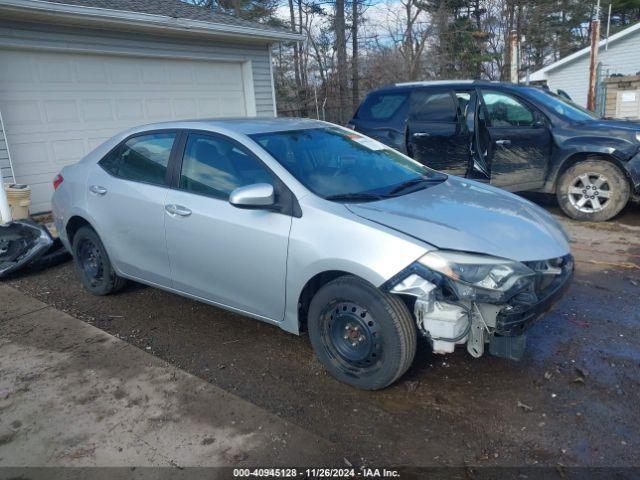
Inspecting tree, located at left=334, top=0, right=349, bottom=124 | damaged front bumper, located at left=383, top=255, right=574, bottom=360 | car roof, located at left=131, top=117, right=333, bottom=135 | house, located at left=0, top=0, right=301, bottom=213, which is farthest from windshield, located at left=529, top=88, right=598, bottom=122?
tree, located at left=334, top=0, right=349, bottom=124

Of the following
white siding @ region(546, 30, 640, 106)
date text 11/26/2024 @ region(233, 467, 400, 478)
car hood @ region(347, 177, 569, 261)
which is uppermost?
white siding @ region(546, 30, 640, 106)

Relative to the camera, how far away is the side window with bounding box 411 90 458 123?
7.02 metres

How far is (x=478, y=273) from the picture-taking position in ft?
8.84

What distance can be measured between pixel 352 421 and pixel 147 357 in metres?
1.62

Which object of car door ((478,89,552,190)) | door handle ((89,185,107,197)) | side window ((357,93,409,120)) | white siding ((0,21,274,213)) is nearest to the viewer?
door handle ((89,185,107,197))

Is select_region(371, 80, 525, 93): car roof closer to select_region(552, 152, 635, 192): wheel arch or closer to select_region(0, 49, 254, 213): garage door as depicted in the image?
select_region(552, 152, 635, 192): wheel arch

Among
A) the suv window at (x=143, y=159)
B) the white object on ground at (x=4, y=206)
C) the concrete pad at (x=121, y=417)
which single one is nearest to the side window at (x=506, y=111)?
the suv window at (x=143, y=159)

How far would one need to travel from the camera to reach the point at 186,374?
3328 mm

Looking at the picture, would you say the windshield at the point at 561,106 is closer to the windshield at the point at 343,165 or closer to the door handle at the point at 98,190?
the windshield at the point at 343,165

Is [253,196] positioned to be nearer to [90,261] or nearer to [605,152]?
[90,261]

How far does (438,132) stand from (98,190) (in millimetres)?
4534

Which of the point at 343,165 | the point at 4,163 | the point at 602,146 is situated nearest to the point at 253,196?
the point at 343,165

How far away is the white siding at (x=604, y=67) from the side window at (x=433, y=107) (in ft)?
63.8

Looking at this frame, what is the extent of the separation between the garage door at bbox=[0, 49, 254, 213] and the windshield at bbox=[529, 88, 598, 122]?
6374 millimetres
